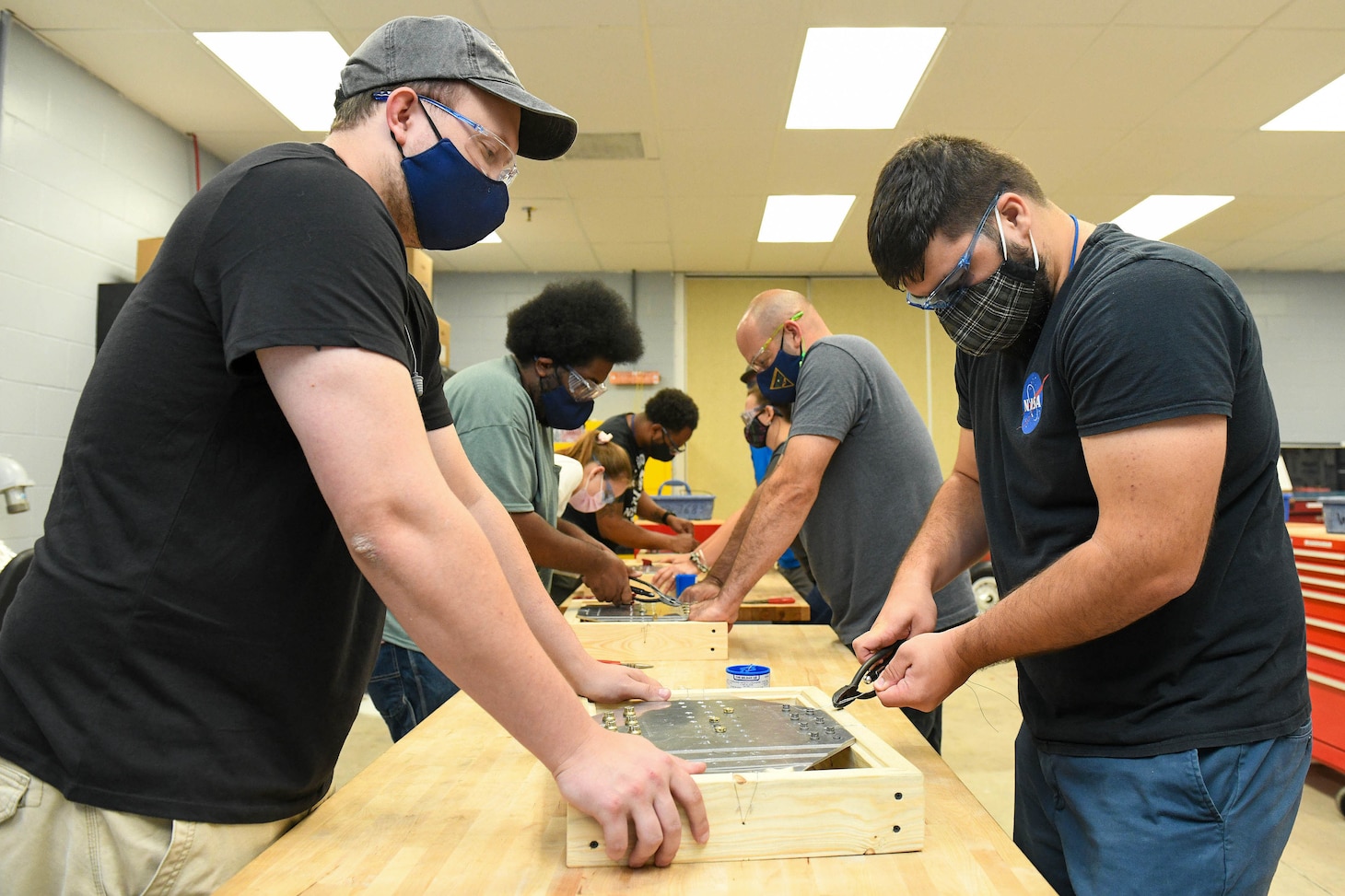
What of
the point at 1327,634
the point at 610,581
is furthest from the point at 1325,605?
the point at 610,581

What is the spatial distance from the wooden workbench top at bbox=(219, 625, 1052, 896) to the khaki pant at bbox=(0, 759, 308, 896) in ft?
0.20

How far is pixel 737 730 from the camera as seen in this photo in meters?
1.01

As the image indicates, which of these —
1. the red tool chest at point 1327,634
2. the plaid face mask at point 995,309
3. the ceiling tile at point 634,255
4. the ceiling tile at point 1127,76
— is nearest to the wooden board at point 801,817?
the plaid face mask at point 995,309

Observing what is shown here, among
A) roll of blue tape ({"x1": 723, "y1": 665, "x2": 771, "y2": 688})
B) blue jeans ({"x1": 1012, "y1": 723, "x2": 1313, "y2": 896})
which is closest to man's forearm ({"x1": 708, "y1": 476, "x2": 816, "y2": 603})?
roll of blue tape ({"x1": 723, "y1": 665, "x2": 771, "y2": 688})

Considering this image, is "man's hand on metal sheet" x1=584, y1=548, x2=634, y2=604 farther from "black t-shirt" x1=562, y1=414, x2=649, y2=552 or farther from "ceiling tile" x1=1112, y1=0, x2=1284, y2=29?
"ceiling tile" x1=1112, y1=0, x2=1284, y2=29

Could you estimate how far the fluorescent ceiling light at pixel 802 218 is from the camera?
215 inches

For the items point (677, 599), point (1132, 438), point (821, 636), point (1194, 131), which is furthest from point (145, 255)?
point (1194, 131)

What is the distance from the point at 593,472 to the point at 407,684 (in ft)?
5.14

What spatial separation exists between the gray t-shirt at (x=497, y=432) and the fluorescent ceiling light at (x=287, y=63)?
1946mm

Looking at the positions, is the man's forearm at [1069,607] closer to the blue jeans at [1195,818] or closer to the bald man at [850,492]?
the blue jeans at [1195,818]

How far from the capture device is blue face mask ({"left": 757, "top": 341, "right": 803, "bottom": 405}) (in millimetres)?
2414

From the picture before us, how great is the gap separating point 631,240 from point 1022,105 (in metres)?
2.96

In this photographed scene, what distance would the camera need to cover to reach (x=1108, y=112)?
4.14 metres

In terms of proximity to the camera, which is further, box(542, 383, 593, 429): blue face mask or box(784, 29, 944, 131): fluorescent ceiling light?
box(784, 29, 944, 131): fluorescent ceiling light
